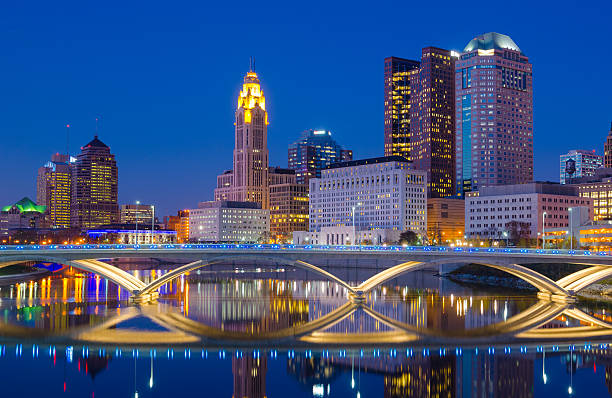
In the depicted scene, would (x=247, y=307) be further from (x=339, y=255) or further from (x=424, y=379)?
(x=424, y=379)

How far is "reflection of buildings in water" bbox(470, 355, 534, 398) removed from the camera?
51.7 metres

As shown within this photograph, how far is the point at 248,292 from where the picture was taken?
11888 cm

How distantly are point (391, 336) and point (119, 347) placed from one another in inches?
1025

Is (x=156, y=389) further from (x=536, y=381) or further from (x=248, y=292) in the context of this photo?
(x=248, y=292)

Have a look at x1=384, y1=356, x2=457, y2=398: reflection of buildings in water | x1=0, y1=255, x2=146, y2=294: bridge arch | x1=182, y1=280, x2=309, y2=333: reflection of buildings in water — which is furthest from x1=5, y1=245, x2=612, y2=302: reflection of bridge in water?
x1=384, y1=356, x2=457, y2=398: reflection of buildings in water

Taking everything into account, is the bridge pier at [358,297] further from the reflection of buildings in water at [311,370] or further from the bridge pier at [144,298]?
the reflection of buildings in water at [311,370]

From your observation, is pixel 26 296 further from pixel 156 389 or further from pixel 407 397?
pixel 407 397

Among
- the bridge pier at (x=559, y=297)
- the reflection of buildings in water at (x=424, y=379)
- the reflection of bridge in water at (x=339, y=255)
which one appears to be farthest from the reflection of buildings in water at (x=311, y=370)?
the bridge pier at (x=559, y=297)

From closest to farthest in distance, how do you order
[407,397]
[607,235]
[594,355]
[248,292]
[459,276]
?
1. [407,397]
2. [594,355]
3. [248,292]
4. [459,276]
5. [607,235]

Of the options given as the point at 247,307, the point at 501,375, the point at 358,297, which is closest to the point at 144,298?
the point at 247,307

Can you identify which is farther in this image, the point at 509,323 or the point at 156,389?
the point at 509,323

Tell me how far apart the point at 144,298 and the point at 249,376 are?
4486 centimetres

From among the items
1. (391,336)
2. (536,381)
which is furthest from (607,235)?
(536,381)

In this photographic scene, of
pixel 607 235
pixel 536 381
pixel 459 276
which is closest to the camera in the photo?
pixel 536 381
